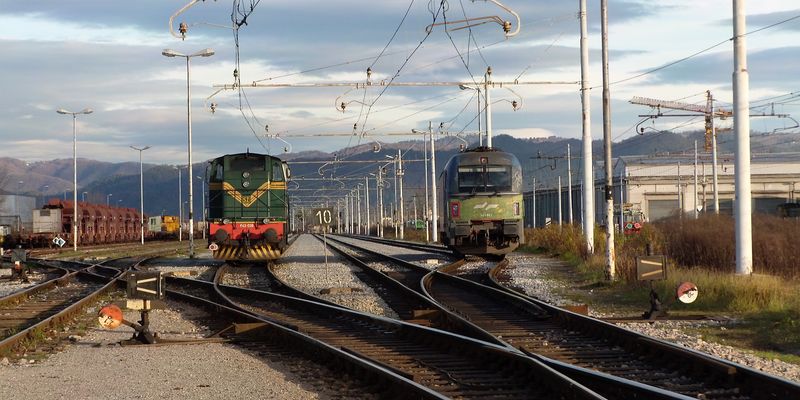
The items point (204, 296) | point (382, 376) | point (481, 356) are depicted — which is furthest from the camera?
point (204, 296)

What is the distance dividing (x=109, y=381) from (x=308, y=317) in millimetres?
6335

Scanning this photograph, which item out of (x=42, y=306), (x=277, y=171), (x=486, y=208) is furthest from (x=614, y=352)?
(x=277, y=171)

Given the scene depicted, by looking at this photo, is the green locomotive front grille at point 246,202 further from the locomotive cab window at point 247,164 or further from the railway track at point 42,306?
the railway track at point 42,306

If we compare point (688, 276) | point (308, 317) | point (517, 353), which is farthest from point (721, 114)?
point (517, 353)

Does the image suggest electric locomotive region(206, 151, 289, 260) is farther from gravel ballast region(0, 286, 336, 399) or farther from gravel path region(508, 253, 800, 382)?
gravel ballast region(0, 286, 336, 399)

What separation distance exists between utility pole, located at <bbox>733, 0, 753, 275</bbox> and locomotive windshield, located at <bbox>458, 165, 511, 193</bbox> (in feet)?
41.6

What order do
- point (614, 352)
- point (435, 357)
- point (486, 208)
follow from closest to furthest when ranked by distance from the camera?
point (435, 357), point (614, 352), point (486, 208)

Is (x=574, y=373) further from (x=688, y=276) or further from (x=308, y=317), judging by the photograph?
(x=688, y=276)

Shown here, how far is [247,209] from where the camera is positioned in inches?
1332

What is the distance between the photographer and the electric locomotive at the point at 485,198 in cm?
3159

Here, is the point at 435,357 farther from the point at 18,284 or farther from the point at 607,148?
the point at 18,284

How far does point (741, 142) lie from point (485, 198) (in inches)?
508

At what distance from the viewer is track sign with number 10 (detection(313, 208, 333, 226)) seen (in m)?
28.4

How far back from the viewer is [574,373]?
31.5ft
